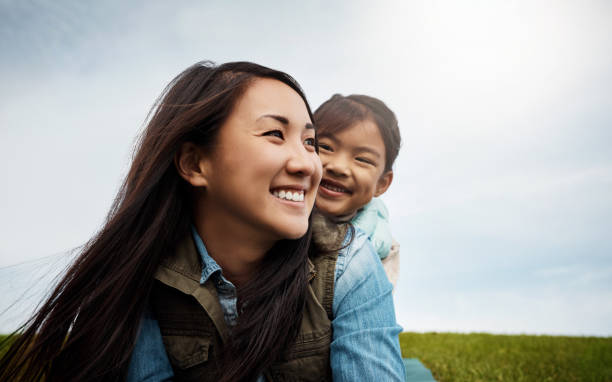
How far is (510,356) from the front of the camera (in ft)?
17.5

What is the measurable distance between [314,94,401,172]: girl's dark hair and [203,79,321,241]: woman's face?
130cm

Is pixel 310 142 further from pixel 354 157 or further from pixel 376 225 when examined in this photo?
pixel 376 225

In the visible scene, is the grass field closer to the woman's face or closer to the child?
the child

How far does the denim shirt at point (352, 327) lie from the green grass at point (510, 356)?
9.56 feet

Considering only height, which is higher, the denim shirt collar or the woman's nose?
the woman's nose

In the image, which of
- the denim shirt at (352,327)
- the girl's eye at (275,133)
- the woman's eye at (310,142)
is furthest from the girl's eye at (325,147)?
the girl's eye at (275,133)

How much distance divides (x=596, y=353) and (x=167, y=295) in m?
5.98

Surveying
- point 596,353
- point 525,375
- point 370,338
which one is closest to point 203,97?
point 370,338

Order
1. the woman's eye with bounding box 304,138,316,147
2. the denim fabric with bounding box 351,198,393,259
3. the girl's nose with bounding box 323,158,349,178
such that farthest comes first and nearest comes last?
the denim fabric with bounding box 351,198,393,259
the girl's nose with bounding box 323,158,349,178
the woman's eye with bounding box 304,138,316,147

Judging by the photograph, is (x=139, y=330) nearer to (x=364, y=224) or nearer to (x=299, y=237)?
(x=299, y=237)

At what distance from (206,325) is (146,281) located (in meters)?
0.35

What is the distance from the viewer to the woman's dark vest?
1941 mm

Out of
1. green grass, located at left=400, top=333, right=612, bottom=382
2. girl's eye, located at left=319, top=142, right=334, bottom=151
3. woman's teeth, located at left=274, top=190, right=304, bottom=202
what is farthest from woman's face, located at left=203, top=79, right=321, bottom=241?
green grass, located at left=400, top=333, right=612, bottom=382

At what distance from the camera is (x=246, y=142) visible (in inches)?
71.3
